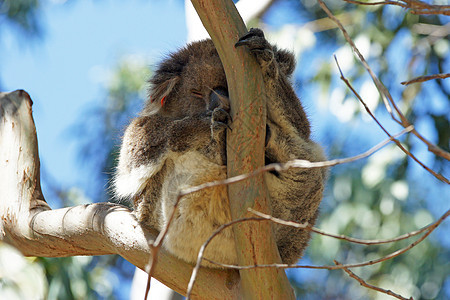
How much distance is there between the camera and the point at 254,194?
82.0 inches

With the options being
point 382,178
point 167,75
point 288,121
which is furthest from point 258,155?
point 382,178

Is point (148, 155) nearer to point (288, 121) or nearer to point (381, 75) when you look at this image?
point (288, 121)

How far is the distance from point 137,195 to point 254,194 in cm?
78

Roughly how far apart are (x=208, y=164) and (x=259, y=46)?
55cm

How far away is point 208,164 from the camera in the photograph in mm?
2320

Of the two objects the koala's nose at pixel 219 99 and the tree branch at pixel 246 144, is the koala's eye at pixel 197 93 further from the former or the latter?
the tree branch at pixel 246 144

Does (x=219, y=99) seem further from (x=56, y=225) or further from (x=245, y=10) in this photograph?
(x=245, y=10)

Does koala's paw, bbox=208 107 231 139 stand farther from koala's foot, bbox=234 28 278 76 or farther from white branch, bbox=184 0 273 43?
white branch, bbox=184 0 273 43

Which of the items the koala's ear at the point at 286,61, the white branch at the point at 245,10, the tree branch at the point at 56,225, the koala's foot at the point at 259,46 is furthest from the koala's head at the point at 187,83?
the white branch at the point at 245,10

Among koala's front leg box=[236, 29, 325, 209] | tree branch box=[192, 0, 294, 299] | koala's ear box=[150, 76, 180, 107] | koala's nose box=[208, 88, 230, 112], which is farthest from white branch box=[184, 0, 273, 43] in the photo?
tree branch box=[192, 0, 294, 299]

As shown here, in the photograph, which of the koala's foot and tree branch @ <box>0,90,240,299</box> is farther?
tree branch @ <box>0,90,240,299</box>

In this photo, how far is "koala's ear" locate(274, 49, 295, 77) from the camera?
2.79 m

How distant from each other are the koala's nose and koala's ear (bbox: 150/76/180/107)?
0.30m

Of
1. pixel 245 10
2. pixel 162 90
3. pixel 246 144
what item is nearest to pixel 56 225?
pixel 162 90
